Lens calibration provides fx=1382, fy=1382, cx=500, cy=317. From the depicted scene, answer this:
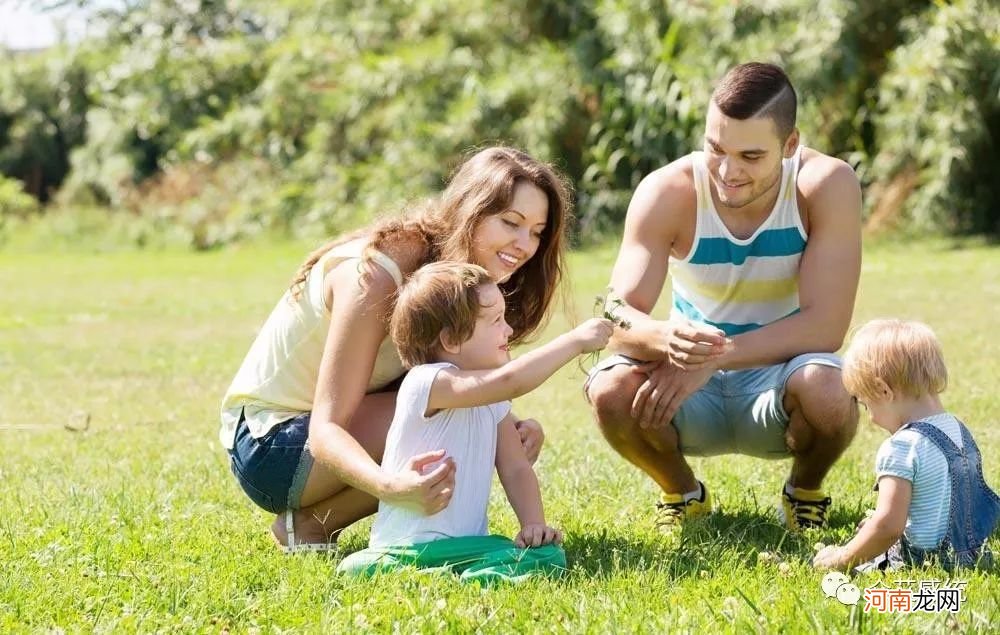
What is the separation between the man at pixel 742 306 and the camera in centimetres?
423

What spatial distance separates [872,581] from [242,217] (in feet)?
64.3

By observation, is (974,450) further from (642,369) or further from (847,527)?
(642,369)

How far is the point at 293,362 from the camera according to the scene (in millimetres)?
4066

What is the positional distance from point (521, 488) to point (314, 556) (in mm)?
607

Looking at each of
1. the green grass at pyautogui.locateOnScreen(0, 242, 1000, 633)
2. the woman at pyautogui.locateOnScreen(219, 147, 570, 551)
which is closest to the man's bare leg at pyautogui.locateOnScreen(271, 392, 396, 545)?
the woman at pyautogui.locateOnScreen(219, 147, 570, 551)

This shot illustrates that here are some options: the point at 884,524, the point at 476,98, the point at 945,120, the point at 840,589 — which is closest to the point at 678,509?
the point at 884,524

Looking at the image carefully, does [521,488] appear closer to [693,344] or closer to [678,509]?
[693,344]

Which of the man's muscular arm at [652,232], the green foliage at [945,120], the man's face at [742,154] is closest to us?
the man's face at [742,154]

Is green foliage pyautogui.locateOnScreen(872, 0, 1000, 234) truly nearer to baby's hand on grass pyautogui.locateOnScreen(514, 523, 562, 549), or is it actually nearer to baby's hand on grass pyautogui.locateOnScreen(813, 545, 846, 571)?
baby's hand on grass pyautogui.locateOnScreen(813, 545, 846, 571)

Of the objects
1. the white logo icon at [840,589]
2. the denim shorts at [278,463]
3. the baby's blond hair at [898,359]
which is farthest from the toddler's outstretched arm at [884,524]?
the denim shorts at [278,463]

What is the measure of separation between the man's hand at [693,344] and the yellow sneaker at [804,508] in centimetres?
55

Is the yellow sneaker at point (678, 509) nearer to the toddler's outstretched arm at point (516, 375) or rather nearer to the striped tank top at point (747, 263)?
the striped tank top at point (747, 263)

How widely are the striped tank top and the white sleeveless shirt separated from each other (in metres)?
1.11

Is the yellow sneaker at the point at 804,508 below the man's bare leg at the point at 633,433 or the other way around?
below
